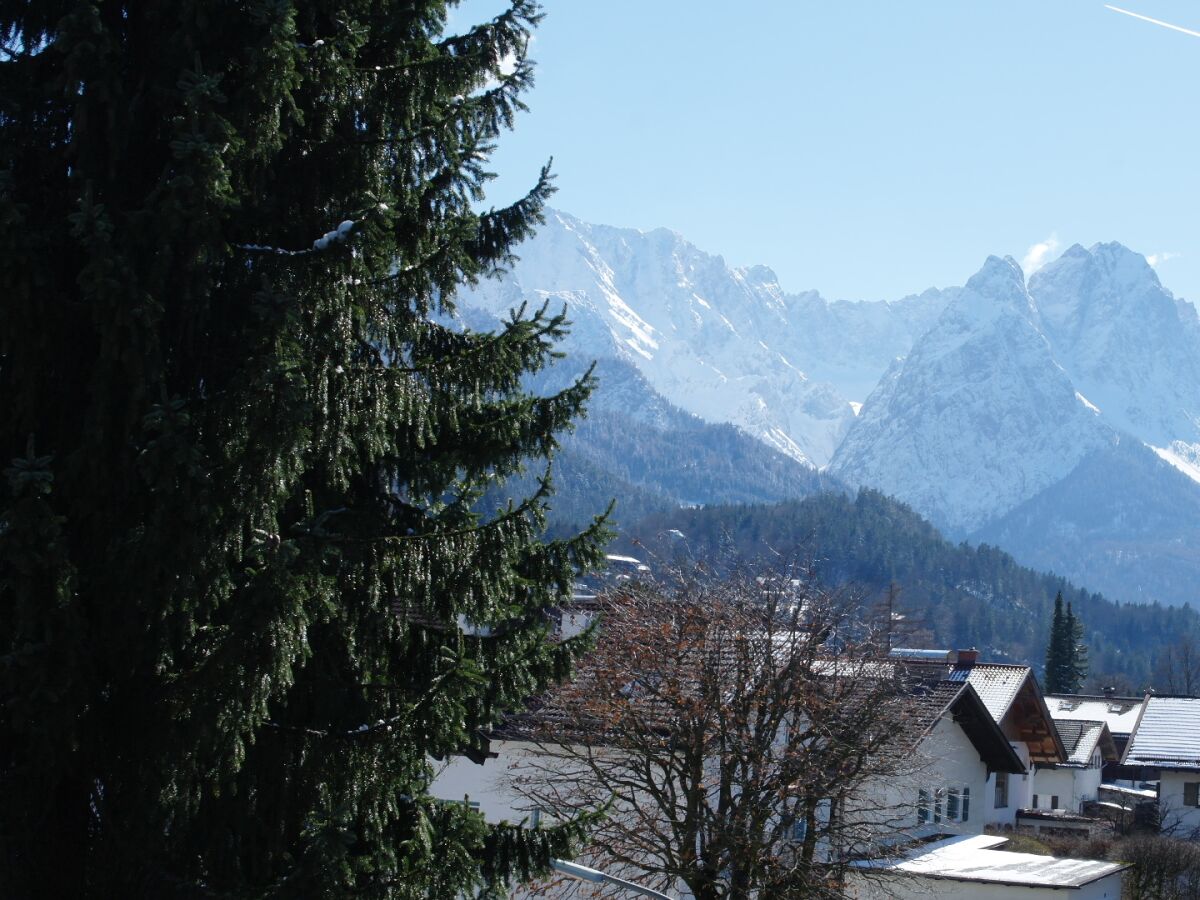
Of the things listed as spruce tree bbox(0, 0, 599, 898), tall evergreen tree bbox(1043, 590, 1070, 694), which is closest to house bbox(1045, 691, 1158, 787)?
tall evergreen tree bbox(1043, 590, 1070, 694)

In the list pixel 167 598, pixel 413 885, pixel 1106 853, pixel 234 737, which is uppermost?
pixel 167 598

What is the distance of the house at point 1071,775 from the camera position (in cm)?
6359

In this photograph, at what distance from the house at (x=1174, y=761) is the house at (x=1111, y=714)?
93.7 feet

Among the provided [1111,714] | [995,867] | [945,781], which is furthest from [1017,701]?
[1111,714]

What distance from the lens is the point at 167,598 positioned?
26.4 ft

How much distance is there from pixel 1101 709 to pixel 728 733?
2839 inches

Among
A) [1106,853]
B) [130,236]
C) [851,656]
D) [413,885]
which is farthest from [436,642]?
[1106,853]

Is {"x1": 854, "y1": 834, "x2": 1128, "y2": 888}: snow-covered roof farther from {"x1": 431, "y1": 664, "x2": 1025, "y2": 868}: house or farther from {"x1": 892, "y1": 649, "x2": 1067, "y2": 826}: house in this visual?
{"x1": 892, "y1": 649, "x2": 1067, "y2": 826}: house

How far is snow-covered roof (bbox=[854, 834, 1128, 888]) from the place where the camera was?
89.0ft

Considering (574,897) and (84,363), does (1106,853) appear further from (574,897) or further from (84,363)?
(84,363)

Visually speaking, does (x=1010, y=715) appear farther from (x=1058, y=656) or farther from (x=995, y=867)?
(x=1058, y=656)

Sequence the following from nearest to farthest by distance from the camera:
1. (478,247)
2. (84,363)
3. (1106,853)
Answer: (84,363), (478,247), (1106,853)

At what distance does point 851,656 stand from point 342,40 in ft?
53.4

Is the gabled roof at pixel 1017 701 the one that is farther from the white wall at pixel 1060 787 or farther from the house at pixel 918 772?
the white wall at pixel 1060 787
